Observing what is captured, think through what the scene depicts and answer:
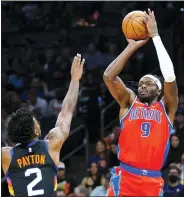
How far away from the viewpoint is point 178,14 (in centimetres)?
1789

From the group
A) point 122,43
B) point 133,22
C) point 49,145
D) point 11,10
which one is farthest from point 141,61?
point 49,145

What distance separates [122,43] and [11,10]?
3.27 m

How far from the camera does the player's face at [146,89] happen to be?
7.74 meters

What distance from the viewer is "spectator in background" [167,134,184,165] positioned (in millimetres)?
13703

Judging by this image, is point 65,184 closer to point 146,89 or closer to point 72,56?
point 72,56

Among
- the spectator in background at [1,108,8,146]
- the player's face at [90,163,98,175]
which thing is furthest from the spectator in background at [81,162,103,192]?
the spectator in background at [1,108,8,146]

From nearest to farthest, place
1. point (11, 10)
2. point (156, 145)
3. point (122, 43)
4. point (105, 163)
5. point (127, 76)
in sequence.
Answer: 1. point (156, 145)
2. point (105, 163)
3. point (127, 76)
4. point (122, 43)
5. point (11, 10)

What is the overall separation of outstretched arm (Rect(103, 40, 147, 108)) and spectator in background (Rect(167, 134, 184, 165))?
19.4 feet

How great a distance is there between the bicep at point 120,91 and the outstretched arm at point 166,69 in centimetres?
37

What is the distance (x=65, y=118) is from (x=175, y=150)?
22.8 feet

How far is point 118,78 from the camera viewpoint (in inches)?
309

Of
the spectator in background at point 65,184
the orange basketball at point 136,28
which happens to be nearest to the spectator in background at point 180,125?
the spectator in background at point 65,184

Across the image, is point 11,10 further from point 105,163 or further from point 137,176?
point 137,176

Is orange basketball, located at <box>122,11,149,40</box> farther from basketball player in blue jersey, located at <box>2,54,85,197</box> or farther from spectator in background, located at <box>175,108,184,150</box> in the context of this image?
spectator in background, located at <box>175,108,184,150</box>
